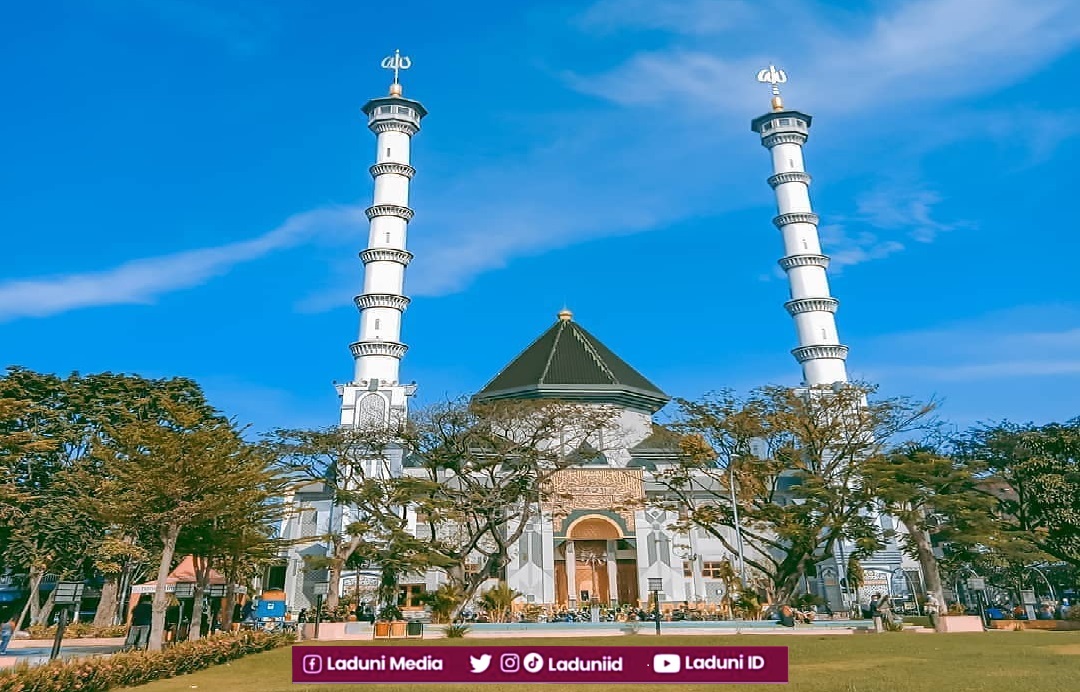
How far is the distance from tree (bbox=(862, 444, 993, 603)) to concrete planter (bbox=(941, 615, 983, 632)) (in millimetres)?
4671

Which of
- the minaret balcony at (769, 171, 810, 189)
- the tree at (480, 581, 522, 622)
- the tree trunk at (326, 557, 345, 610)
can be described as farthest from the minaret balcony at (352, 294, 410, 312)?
the minaret balcony at (769, 171, 810, 189)

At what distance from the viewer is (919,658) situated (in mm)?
16906

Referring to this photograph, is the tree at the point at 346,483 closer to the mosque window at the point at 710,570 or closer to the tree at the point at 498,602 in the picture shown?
the tree at the point at 498,602

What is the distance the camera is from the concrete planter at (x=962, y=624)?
2666cm

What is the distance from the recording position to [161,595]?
760 inches

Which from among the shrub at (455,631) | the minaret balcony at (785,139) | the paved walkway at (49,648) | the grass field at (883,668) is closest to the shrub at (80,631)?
the paved walkway at (49,648)

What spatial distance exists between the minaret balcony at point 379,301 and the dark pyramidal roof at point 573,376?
795 cm

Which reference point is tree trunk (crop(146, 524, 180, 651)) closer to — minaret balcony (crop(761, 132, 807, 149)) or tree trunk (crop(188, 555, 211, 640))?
tree trunk (crop(188, 555, 211, 640))

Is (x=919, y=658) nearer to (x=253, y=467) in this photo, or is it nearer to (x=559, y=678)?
(x=559, y=678)

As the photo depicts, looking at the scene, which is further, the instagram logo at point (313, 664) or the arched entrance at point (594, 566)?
the arched entrance at point (594, 566)

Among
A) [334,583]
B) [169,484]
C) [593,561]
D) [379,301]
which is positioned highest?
[379,301]

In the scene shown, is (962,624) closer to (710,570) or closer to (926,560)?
(926,560)

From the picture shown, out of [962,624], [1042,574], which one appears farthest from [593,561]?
[1042,574]

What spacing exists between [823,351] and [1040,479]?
1914 cm
